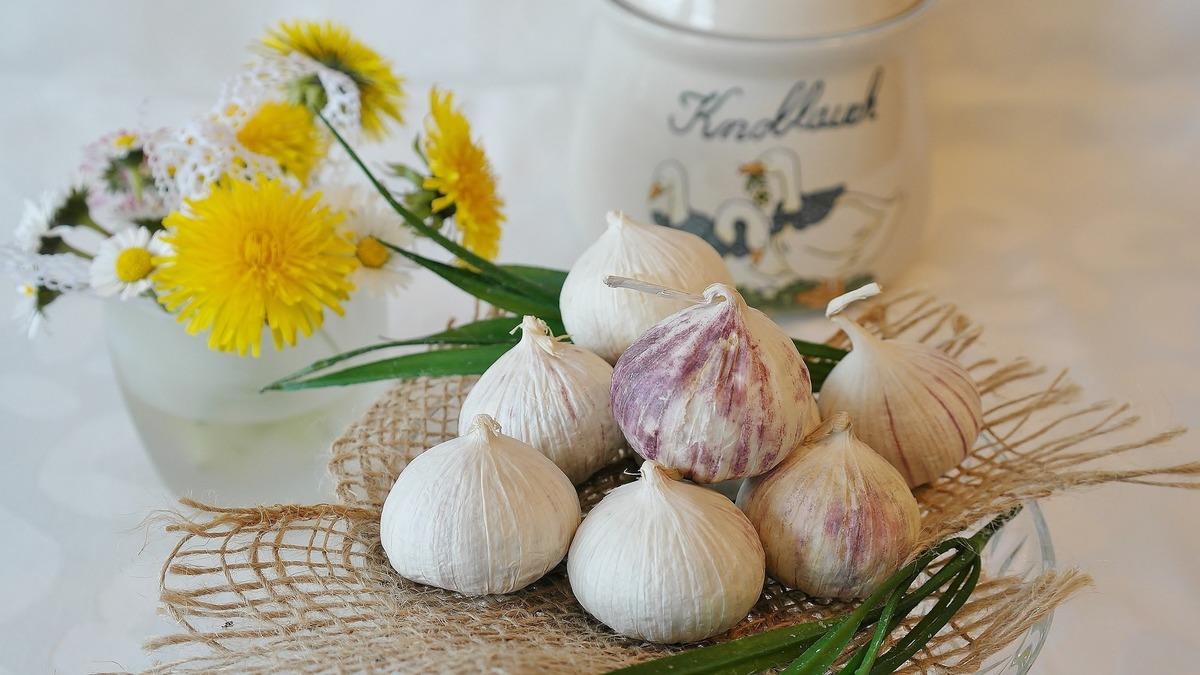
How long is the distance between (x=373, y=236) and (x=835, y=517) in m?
0.23

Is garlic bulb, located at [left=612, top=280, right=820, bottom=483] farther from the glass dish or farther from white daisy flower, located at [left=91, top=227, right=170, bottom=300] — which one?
white daisy flower, located at [left=91, top=227, right=170, bottom=300]

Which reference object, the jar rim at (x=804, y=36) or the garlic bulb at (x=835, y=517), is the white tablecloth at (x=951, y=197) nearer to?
the jar rim at (x=804, y=36)

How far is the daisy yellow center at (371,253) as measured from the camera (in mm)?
449

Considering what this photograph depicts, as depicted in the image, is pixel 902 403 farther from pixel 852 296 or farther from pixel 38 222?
pixel 38 222

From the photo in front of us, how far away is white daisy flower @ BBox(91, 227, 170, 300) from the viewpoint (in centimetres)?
42

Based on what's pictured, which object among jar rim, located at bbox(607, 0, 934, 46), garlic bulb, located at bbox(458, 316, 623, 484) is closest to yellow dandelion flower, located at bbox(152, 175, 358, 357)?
garlic bulb, located at bbox(458, 316, 623, 484)

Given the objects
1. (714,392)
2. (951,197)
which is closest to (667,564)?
(714,392)

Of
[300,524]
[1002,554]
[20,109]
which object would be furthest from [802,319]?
[20,109]

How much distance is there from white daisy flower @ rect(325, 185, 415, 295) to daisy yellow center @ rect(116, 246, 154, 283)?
0.25ft

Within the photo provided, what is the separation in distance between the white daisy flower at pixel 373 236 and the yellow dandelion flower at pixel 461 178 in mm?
24

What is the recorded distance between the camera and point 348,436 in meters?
0.38

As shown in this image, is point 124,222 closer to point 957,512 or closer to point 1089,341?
point 957,512

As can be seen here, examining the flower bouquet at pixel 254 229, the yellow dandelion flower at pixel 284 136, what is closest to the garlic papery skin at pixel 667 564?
the flower bouquet at pixel 254 229

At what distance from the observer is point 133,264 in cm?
42
